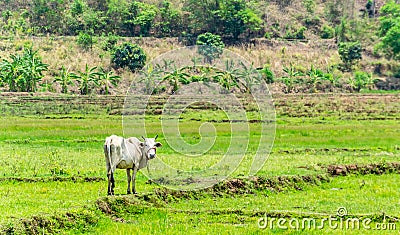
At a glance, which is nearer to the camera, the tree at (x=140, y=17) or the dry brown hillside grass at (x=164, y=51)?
the dry brown hillside grass at (x=164, y=51)

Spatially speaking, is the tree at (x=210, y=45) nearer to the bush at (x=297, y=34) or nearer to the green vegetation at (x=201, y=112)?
the green vegetation at (x=201, y=112)

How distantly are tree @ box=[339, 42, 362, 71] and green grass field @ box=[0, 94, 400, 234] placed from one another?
31.2 metres

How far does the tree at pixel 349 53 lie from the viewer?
57.1 m

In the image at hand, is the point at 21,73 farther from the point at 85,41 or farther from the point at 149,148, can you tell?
the point at 149,148

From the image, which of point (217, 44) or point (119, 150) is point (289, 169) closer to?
point (119, 150)

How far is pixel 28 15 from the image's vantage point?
5775cm

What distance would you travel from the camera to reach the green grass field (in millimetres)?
9812

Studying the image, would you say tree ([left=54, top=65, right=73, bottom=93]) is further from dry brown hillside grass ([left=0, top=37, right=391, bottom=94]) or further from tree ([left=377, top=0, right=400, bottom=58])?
tree ([left=377, top=0, right=400, bottom=58])

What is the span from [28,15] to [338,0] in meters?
35.2

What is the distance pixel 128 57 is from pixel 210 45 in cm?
816

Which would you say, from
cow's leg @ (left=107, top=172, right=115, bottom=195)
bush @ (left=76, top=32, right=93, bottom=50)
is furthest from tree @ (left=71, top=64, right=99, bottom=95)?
cow's leg @ (left=107, top=172, right=115, bottom=195)

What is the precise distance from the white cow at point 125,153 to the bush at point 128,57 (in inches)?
1537

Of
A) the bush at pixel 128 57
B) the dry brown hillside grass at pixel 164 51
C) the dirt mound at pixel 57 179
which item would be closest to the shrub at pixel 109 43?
the dry brown hillside grass at pixel 164 51

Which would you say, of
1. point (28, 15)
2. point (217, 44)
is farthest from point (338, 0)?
point (28, 15)
